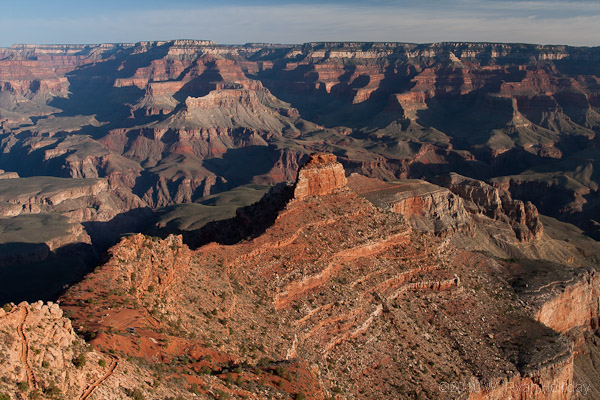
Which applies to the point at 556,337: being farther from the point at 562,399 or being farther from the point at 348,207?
the point at 348,207

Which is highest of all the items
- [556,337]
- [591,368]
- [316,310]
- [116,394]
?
[116,394]

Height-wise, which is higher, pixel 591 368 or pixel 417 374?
pixel 417 374

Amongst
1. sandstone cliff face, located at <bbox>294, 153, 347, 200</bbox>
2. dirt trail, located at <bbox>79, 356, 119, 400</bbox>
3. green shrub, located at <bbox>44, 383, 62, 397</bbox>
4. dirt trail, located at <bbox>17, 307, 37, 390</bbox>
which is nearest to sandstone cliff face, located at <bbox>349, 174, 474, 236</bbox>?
sandstone cliff face, located at <bbox>294, 153, 347, 200</bbox>

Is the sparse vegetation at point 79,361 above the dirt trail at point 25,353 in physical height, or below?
below

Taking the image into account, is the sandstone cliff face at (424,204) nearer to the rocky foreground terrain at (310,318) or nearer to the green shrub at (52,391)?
the rocky foreground terrain at (310,318)

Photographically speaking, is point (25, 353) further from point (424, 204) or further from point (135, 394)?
point (424, 204)

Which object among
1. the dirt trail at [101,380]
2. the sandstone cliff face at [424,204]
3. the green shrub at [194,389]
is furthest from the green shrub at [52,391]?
the sandstone cliff face at [424,204]

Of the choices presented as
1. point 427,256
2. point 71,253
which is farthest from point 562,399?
point 71,253

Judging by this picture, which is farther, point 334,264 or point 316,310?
point 334,264
